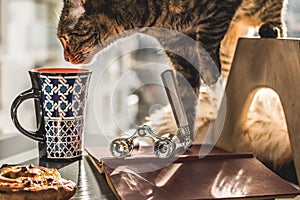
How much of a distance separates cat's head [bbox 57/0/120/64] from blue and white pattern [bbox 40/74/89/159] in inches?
5.8

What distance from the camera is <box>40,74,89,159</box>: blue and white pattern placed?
3.41 ft

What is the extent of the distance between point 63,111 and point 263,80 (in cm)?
38

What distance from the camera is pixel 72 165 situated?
40.9 inches

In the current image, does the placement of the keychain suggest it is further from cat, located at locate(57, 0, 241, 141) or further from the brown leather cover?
cat, located at locate(57, 0, 241, 141)

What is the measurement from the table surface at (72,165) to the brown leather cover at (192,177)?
0.8 inches

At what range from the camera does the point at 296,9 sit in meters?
1.36

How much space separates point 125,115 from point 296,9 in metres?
0.51

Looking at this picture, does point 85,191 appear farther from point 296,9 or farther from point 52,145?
point 296,9

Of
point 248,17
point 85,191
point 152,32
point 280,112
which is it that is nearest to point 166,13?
point 152,32

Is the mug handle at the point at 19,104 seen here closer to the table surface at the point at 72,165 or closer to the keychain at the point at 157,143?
the table surface at the point at 72,165

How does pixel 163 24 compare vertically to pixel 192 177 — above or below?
above

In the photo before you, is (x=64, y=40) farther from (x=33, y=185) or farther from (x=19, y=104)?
(x=33, y=185)

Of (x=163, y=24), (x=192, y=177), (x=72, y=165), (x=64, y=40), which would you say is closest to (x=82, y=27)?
(x=64, y=40)

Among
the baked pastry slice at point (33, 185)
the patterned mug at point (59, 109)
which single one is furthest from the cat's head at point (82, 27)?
the baked pastry slice at point (33, 185)
